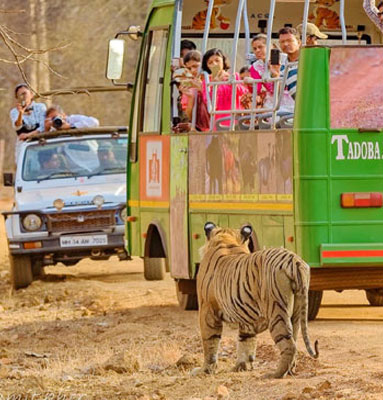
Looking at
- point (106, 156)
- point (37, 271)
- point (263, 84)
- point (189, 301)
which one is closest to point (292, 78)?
point (263, 84)

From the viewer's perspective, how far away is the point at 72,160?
1752 cm

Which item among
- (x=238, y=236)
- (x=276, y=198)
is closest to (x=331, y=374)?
(x=238, y=236)

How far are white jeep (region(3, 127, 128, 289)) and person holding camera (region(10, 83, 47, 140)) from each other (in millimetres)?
450

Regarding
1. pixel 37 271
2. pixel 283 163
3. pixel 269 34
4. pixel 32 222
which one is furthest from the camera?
pixel 37 271

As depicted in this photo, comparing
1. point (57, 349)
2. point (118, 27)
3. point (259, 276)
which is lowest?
point (57, 349)

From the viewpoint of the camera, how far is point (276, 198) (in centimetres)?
1127

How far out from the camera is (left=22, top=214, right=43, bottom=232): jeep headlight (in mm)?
16719

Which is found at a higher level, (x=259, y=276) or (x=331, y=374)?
(x=259, y=276)

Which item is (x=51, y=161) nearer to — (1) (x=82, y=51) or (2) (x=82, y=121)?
(2) (x=82, y=121)

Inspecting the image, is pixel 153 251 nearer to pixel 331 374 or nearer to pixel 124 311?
pixel 124 311

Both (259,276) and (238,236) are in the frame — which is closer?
(259,276)

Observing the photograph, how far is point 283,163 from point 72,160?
6710 mm

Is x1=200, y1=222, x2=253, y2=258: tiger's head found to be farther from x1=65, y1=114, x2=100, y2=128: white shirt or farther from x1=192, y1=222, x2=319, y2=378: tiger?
x1=65, y1=114, x2=100, y2=128: white shirt

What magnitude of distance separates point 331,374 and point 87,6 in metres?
35.6
